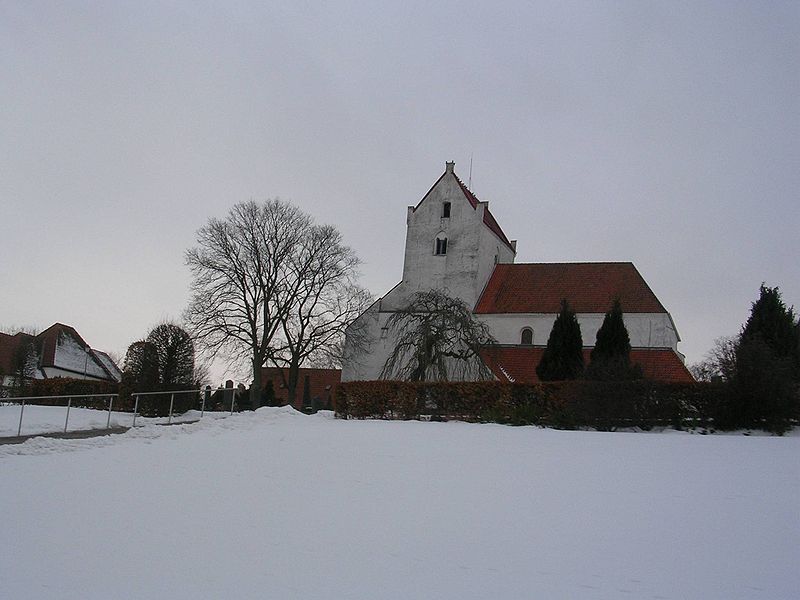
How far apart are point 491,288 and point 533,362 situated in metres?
6.04

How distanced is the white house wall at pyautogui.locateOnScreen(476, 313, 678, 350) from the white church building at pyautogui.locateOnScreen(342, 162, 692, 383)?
5cm

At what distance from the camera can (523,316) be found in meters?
37.1

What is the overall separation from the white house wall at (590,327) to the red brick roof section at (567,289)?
30 centimetres

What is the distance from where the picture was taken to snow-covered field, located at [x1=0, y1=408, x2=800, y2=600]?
25.3 feet

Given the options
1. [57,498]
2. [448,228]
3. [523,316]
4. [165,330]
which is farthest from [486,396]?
[448,228]

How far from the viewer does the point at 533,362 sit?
34.8 meters

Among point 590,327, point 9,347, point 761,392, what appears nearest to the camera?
point 761,392

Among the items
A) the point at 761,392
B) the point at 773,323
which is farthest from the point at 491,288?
the point at 761,392

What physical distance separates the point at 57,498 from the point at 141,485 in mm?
1214

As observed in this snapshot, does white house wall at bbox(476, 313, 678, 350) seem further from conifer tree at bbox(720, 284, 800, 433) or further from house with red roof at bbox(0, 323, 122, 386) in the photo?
house with red roof at bbox(0, 323, 122, 386)

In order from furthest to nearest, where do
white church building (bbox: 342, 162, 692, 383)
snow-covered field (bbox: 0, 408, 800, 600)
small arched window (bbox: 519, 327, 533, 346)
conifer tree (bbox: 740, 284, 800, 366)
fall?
small arched window (bbox: 519, 327, 533, 346), white church building (bbox: 342, 162, 692, 383), conifer tree (bbox: 740, 284, 800, 366), snow-covered field (bbox: 0, 408, 800, 600)

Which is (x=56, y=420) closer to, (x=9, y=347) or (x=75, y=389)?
(x=75, y=389)

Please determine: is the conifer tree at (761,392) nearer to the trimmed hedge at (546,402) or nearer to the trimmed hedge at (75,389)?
the trimmed hedge at (546,402)

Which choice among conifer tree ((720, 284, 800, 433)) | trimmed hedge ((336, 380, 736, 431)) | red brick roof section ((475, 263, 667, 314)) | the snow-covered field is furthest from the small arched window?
the snow-covered field
